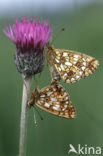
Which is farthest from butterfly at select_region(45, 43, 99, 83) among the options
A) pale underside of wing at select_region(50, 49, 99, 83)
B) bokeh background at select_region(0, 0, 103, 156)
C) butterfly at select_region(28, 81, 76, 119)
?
bokeh background at select_region(0, 0, 103, 156)

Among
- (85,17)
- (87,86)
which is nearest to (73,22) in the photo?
(85,17)

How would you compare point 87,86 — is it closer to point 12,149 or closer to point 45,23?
point 12,149

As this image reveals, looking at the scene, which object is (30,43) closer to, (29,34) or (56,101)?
(29,34)

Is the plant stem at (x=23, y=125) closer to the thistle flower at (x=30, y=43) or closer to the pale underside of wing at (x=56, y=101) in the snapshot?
the pale underside of wing at (x=56, y=101)

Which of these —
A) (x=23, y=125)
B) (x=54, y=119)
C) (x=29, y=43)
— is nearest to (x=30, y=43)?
(x=29, y=43)

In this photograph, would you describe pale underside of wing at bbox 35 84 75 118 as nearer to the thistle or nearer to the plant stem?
the plant stem

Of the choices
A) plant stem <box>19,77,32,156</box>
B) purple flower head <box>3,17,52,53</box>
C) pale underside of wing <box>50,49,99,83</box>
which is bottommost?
plant stem <box>19,77,32,156</box>

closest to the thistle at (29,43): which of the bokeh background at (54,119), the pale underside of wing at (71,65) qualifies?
the pale underside of wing at (71,65)
